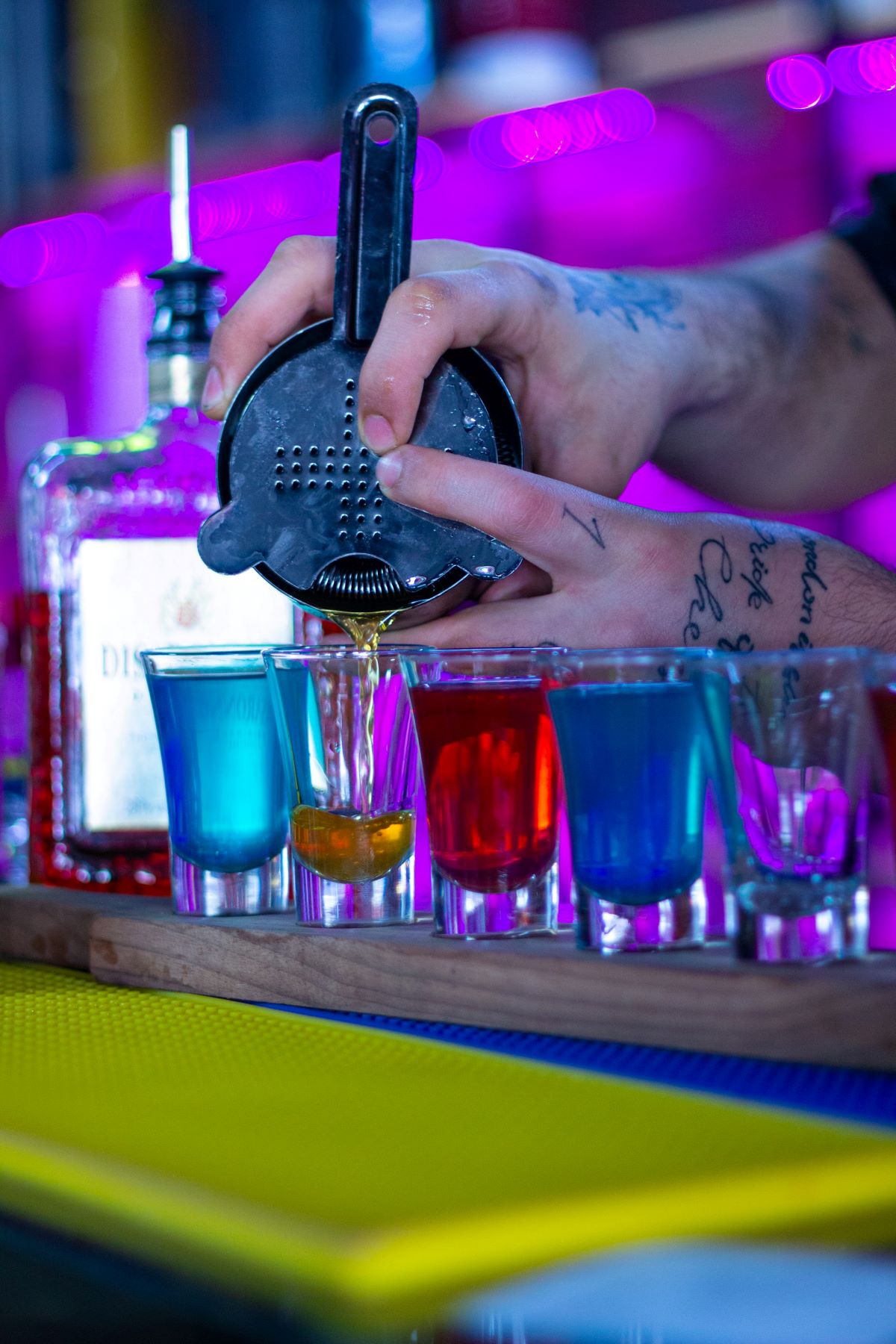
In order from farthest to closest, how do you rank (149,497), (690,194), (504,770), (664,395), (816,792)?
(690,194) → (664,395) → (149,497) → (504,770) → (816,792)

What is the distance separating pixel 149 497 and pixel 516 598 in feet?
1.13

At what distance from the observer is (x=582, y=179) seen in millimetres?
2855

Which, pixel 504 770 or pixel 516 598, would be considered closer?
pixel 504 770

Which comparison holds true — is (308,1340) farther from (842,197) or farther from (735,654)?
(842,197)

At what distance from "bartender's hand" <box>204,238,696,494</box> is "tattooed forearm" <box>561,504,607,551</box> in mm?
115

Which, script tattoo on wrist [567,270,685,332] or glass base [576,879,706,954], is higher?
script tattoo on wrist [567,270,685,332]

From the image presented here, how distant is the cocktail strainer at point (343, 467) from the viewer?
1.07 meters

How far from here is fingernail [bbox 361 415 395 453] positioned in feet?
3.43

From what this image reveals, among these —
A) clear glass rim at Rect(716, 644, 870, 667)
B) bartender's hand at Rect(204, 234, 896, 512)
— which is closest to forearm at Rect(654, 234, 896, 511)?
bartender's hand at Rect(204, 234, 896, 512)

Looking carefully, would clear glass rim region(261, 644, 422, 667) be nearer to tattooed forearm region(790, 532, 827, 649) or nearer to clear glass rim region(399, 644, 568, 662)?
clear glass rim region(399, 644, 568, 662)

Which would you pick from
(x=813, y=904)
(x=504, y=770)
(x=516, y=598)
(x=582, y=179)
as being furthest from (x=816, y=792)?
(x=582, y=179)

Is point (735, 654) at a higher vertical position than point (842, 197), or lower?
lower

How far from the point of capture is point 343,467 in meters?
1.09

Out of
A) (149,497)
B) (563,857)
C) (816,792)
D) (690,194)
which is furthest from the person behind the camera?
(690,194)
